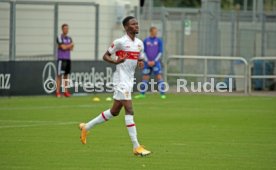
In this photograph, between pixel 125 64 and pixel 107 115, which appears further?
pixel 107 115

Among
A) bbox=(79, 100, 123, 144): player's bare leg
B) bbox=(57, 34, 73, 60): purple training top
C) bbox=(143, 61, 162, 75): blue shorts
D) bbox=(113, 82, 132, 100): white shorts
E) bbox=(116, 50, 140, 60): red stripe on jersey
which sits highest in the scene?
bbox=(57, 34, 73, 60): purple training top

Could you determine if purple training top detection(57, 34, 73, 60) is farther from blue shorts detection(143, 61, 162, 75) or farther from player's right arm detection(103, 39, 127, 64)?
player's right arm detection(103, 39, 127, 64)

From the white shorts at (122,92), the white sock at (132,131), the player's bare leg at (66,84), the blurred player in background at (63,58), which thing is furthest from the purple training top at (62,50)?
the white sock at (132,131)

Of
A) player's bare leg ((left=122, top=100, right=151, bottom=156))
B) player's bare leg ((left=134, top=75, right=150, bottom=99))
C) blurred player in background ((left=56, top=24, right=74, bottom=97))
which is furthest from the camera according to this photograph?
player's bare leg ((left=134, top=75, right=150, bottom=99))

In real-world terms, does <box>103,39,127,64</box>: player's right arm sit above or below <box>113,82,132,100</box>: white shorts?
above

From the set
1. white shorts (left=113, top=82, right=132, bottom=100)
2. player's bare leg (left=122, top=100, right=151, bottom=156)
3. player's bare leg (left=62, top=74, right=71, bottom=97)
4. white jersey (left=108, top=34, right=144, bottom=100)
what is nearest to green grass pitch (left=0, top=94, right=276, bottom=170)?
player's bare leg (left=122, top=100, right=151, bottom=156)

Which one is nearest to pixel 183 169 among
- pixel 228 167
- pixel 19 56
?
pixel 228 167

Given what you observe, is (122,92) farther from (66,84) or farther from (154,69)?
(66,84)

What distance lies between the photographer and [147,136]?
16.8 m

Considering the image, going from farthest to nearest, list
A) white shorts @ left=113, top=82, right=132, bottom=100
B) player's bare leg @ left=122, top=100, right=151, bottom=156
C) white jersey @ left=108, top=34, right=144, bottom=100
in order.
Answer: white jersey @ left=108, top=34, right=144, bottom=100 → white shorts @ left=113, top=82, right=132, bottom=100 → player's bare leg @ left=122, top=100, right=151, bottom=156

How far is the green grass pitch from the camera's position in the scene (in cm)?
1296

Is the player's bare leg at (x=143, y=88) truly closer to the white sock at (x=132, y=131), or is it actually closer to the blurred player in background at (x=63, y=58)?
the blurred player in background at (x=63, y=58)

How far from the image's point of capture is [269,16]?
3609 centimetres

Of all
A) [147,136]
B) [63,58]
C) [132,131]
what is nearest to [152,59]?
[63,58]
